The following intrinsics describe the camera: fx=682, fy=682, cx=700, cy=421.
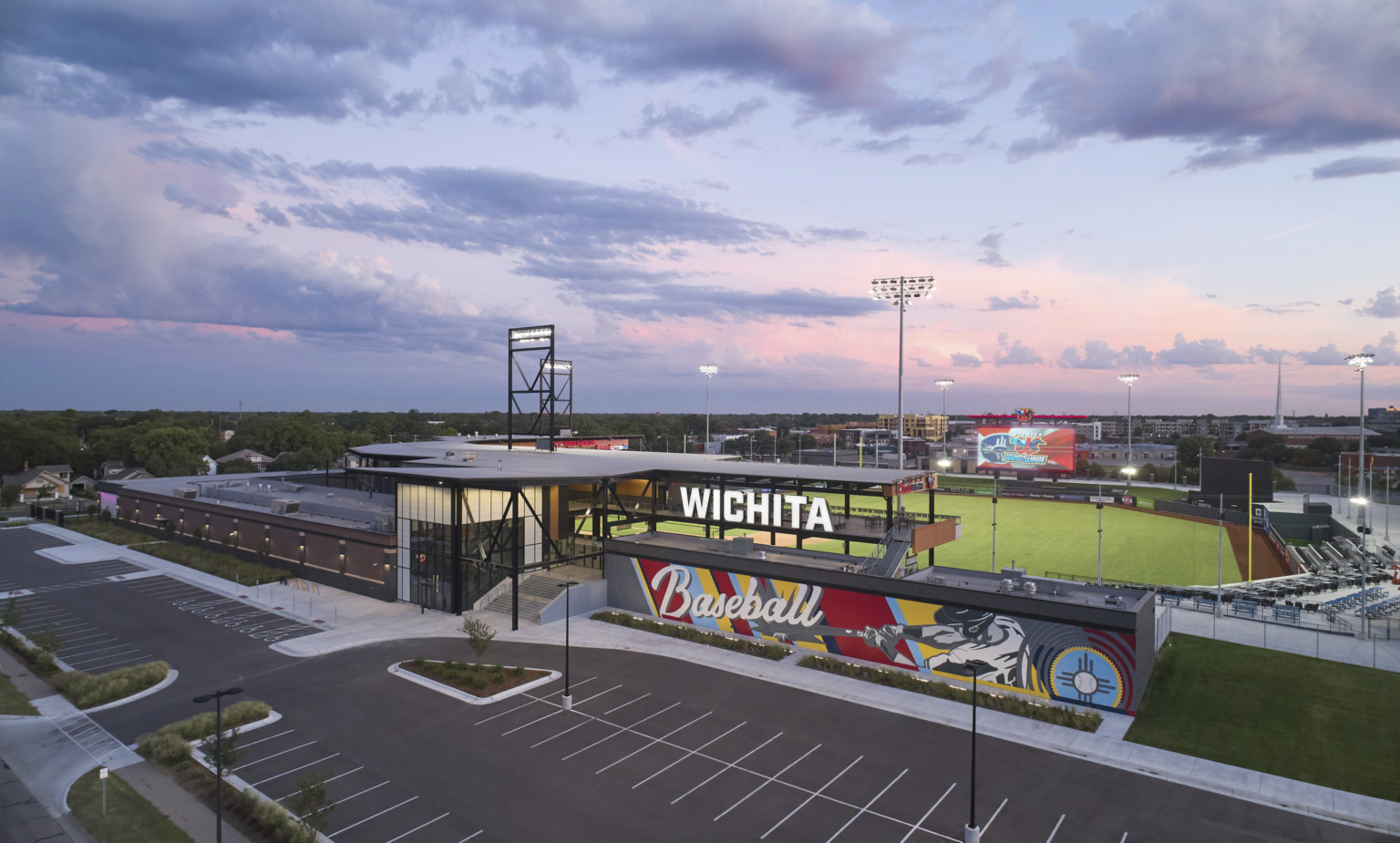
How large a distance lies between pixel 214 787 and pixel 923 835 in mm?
23651

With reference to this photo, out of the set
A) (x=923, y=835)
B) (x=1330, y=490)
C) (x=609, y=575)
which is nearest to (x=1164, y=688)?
(x=923, y=835)

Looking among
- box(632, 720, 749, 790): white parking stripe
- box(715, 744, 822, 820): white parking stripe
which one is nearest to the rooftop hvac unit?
box(632, 720, 749, 790): white parking stripe

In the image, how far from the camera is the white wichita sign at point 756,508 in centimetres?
4278

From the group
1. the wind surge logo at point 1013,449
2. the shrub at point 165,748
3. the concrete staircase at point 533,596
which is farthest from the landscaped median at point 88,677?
the wind surge logo at point 1013,449

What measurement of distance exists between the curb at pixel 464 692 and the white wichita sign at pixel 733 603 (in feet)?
34.3

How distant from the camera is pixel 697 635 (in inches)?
1570

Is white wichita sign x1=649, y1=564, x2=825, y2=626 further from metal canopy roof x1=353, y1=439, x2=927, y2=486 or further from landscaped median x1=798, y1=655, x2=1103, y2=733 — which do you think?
metal canopy roof x1=353, y1=439, x2=927, y2=486

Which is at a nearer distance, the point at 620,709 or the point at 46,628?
the point at 620,709

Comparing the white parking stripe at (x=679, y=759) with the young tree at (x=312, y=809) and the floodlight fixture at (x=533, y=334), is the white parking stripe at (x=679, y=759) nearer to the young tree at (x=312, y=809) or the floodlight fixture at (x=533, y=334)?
the young tree at (x=312, y=809)

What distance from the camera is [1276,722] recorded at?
94.0 ft

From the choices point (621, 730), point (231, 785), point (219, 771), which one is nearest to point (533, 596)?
point (621, 730)

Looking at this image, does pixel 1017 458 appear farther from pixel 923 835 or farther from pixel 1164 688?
pixel 923 835

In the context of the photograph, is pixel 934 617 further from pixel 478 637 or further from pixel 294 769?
pixel 294 769

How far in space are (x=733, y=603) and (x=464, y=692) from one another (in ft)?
51.9
